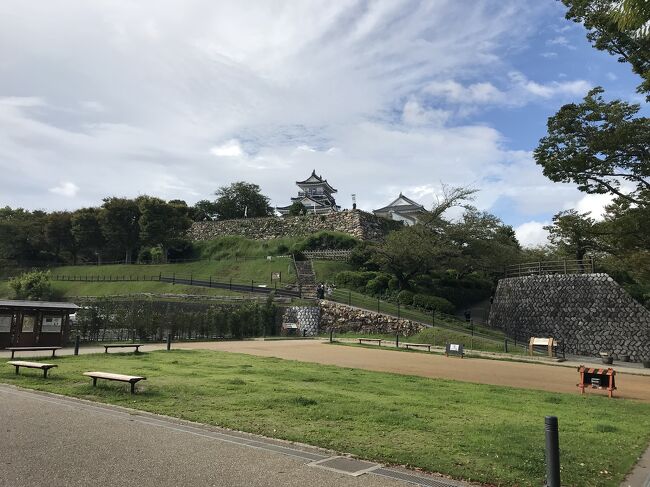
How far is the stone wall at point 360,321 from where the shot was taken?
1251 inches

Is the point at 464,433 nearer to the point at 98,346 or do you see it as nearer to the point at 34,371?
the point at 34,371

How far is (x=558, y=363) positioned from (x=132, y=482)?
71.2ft

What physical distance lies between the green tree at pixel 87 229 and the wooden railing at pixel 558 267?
49712 mm

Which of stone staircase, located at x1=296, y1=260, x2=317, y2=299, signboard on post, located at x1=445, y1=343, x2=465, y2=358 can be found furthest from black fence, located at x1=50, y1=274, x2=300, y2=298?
signboard on post, located at x1=445, y1=343, x2=465, y2=358

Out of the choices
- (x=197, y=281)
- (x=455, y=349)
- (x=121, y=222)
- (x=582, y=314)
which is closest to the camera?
(x=455, y=349)

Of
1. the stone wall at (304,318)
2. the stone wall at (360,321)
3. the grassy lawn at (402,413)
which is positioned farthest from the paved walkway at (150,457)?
the stone wall at (304,318)

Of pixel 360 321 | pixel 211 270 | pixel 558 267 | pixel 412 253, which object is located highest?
pixel 412 253

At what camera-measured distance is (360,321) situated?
34219mm

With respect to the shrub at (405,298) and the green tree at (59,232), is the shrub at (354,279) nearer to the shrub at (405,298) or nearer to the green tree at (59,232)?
the shrub at (405,298)

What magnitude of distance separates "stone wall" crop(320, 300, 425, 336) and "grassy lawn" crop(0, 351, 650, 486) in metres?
17.5

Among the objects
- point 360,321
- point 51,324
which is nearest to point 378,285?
point 360,321

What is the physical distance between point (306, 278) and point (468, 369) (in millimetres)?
27048

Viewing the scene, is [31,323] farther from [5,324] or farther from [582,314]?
[582,314]

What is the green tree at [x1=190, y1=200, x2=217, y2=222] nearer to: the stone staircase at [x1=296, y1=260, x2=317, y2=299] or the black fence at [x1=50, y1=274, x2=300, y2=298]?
the black fence at [x1=50, y1=274, x2=300, y2=298]
